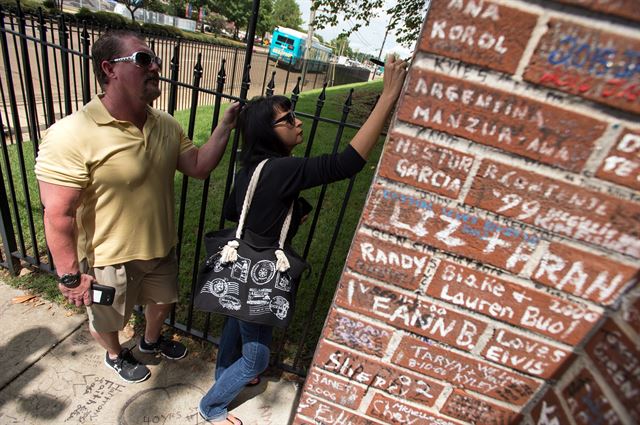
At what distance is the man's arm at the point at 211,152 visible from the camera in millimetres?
2055

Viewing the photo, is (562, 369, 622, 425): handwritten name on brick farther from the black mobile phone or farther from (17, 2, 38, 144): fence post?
(17, 2, 38, 144): fence post

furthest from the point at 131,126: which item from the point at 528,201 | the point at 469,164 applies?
the point at 528,201

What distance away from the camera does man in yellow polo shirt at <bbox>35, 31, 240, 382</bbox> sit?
1.70m

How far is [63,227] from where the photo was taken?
1744 mm

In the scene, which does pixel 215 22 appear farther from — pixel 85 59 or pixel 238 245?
pixel 238 245

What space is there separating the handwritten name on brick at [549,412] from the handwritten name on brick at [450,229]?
1.30 feet

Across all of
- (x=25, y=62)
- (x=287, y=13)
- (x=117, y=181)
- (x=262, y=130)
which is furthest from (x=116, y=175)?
(x=287, y=13)

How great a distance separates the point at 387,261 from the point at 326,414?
2.45ft

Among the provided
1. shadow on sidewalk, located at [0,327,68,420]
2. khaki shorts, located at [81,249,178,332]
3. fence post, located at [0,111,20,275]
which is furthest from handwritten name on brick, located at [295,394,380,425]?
fence post, located at [0,111,20,275]

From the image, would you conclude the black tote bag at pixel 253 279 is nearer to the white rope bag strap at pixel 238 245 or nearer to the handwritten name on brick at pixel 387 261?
the white rope bag strap at pixel 238 245

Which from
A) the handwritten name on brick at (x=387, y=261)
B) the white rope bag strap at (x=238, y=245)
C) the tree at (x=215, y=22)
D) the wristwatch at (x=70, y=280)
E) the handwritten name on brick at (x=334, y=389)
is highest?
the handwritten name on brick at (x=387, y=261)

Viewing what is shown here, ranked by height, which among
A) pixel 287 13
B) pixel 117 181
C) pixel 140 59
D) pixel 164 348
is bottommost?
pixel 164 348

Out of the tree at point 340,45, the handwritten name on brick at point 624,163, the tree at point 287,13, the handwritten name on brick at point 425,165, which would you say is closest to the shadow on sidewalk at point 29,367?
the handwritten name on brick at point 425,165

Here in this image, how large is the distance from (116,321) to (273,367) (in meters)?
1.11
